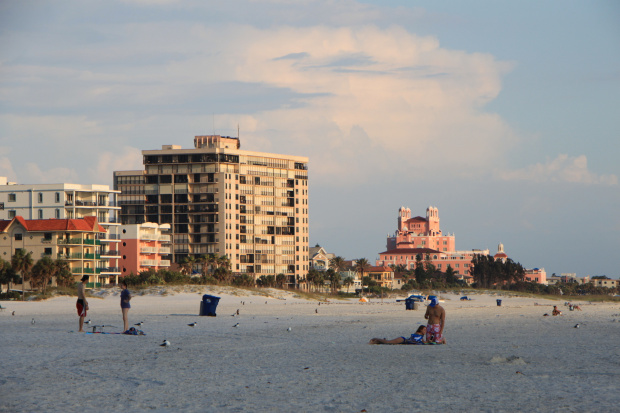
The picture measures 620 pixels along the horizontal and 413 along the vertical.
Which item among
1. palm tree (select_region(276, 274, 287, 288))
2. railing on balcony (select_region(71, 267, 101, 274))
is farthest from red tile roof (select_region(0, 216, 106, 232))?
palm tree (select_region(276, 274, 287, 288))

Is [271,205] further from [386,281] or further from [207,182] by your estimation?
[386,281]

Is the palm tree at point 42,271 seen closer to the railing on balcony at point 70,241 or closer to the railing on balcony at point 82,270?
the railing on balcony at point 70,241

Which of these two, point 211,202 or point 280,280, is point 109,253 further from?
point 280,280

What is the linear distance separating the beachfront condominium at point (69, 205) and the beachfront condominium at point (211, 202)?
24711mm

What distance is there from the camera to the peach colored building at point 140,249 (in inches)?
4444

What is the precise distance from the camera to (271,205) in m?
147

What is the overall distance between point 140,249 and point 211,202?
84.4 feet

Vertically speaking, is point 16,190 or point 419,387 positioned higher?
point 16,190

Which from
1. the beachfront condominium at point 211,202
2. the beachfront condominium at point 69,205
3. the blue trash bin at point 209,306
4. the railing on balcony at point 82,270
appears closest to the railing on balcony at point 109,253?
the beachfront condominium at point 69,205

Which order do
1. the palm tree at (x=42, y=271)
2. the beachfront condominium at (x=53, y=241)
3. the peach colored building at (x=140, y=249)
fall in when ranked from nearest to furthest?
1. the palm tree at (x=42, y=271)
2. the beachfront condominium at (x=53, y=241)
3. the peach colored building at (x=140, y=249)

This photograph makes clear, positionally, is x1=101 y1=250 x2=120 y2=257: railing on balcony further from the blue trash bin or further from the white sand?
the white sand

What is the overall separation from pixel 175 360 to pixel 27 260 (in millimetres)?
58033

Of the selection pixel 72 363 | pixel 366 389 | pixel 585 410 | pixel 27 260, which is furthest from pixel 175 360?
pixel 27 260

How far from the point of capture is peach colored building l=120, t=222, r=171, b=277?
11288cm
